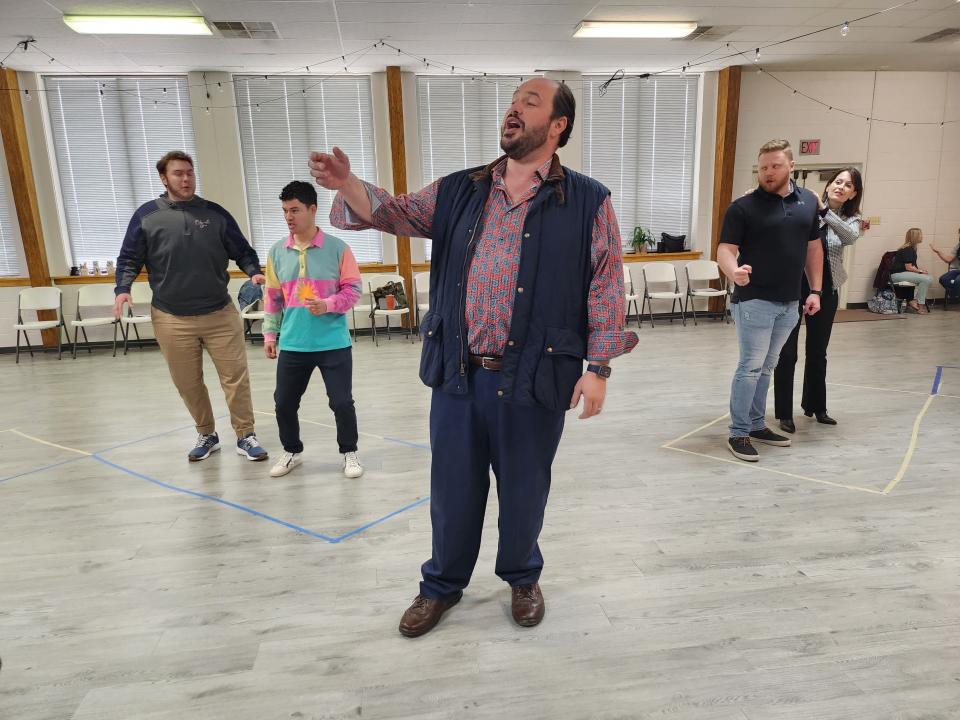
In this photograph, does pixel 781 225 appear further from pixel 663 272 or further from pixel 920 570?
pixel 663 272

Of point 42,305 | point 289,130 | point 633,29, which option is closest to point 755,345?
point 633,29

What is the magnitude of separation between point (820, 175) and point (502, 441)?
8606 mm

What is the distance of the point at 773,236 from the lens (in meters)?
3.25

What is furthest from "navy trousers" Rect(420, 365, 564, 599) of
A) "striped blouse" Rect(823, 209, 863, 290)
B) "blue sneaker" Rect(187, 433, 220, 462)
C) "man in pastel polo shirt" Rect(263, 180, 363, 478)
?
"striped blouse" Rect(823, 209, 863, 290)

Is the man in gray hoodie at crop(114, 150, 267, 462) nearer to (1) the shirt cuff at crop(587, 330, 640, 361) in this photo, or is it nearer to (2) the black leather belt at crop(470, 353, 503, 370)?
(2) the black leather belt at crop(470, 353, 503, 370)

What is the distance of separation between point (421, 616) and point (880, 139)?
9500 mm

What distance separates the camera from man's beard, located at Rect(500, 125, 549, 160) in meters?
1.72

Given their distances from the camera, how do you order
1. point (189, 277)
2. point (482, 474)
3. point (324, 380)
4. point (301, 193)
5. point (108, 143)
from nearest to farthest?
point (482, 474), point (301, 193), point (324, 380), point (189, 277), point (108, 143)

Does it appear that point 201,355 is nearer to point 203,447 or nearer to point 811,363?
point 203,447

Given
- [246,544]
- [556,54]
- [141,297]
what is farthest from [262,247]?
[246,544]

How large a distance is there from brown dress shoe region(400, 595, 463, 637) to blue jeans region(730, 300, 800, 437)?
217cm

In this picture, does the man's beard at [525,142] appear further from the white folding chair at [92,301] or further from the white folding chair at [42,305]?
the white folding chair at [42,305]

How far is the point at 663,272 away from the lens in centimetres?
838

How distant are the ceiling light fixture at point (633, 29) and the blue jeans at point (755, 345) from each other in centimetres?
398
